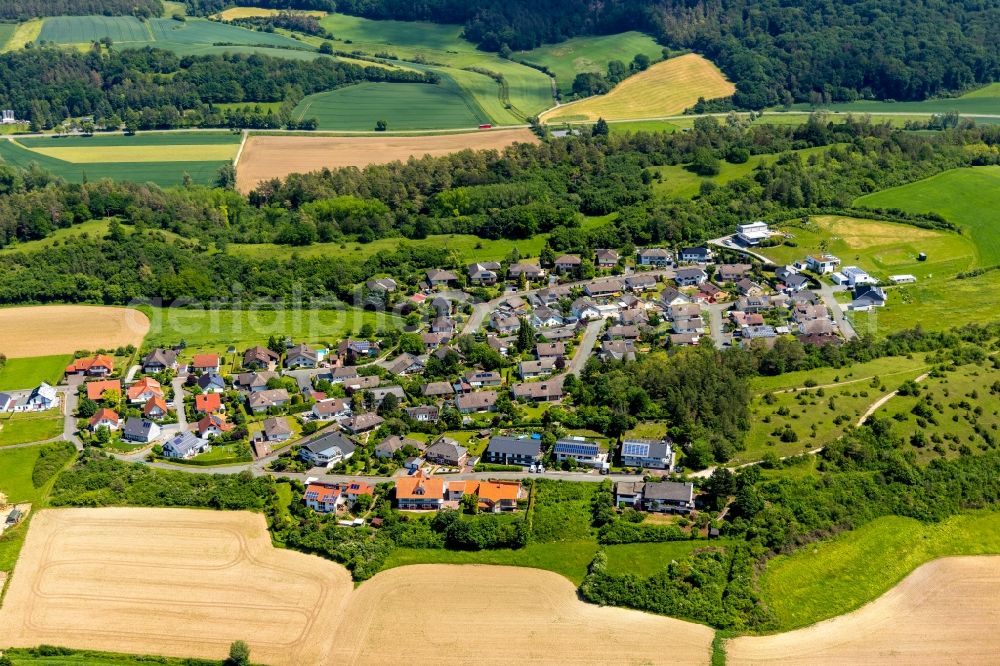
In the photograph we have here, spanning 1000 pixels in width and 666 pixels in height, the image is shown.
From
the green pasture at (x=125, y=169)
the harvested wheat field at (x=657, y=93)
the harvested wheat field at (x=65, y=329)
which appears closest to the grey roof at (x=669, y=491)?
the harvested wheat field at (x=65, y=329)

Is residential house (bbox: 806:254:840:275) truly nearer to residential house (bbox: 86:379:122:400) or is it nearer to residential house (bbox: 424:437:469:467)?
residential house (bbox: 424:437:469:467)

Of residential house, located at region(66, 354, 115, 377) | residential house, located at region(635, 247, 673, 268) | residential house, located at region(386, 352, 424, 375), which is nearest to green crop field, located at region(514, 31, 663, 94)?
residential house, located at region(635, 247, 673, 268)

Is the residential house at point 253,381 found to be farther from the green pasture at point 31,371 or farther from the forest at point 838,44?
the forest at point 838,44

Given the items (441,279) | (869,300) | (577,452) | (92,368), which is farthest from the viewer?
(441,279)

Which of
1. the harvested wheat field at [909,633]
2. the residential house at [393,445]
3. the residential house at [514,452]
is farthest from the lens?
the residential house at [393,445]

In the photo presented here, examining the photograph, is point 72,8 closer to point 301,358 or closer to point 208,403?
point 301,358

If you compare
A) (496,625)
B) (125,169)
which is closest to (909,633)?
(496,625)

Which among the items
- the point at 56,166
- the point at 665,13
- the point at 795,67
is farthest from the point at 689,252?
the point at 665,13
